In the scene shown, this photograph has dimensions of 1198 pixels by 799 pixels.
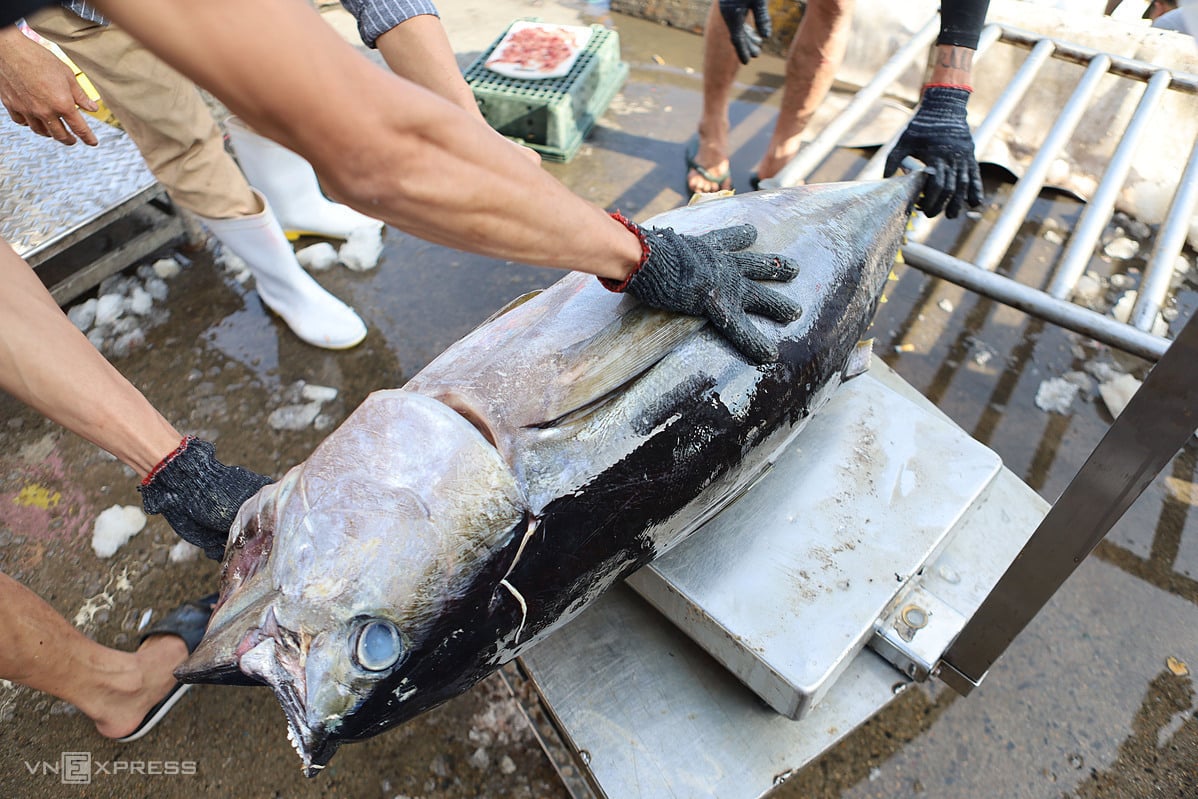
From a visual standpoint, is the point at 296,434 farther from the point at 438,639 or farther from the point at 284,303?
the point at 438,639

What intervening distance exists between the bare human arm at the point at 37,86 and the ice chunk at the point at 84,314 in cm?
106

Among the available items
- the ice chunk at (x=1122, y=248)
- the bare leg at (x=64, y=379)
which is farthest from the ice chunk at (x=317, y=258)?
the ice chunk at (x=1122, y=248)

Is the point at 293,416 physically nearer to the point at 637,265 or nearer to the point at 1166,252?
the point at 637,265

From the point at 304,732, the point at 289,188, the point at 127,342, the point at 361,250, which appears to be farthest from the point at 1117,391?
the point at 127,342

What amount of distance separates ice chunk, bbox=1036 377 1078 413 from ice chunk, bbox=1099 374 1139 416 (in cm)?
12

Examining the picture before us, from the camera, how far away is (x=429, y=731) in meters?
2.13

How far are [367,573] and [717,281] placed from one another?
1.07 meters

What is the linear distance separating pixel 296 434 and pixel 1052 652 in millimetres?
3133

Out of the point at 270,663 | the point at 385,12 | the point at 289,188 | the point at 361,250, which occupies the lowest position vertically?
the point at 361,250

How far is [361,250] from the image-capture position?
3693 mm

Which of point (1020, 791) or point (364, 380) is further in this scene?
point (364, 380)

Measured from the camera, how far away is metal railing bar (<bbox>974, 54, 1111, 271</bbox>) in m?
2.52

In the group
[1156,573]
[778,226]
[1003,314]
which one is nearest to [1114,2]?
[1003,314]

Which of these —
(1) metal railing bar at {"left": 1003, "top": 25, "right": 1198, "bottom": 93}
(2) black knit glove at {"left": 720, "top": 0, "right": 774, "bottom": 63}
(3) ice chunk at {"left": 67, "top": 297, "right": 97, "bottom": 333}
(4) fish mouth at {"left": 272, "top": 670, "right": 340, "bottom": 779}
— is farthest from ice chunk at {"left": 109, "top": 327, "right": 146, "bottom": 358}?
(1) metal railing bar at {"left": 1003, "top": 25, "right": 1198, "bottom": 93}
